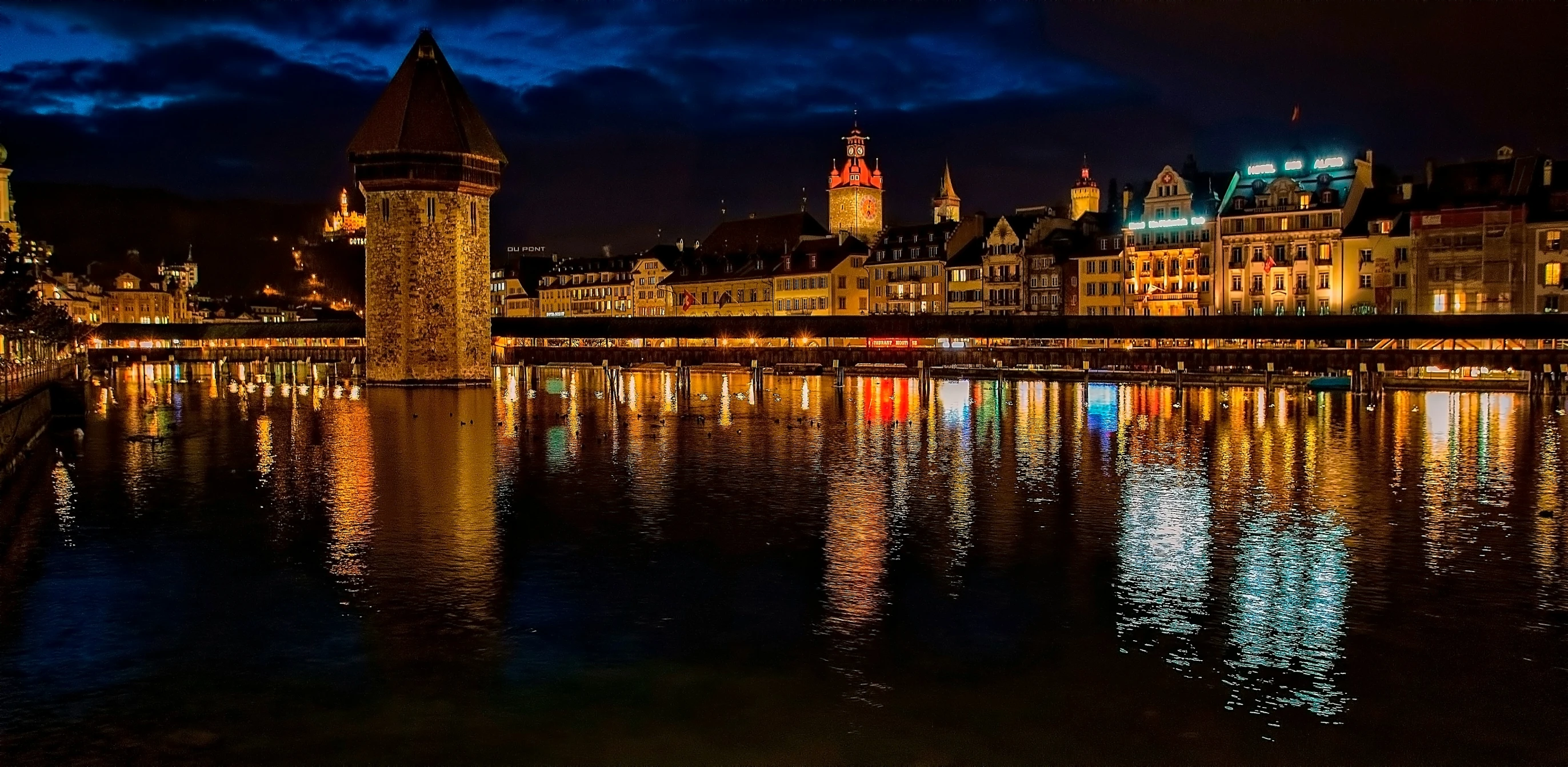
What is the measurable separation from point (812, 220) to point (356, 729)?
299ft

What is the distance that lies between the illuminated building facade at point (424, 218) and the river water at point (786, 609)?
91.1 feet

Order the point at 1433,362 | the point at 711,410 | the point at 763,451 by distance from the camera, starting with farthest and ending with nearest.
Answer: the point at 1433,362 < the point at 711,410 < the point at 763,451

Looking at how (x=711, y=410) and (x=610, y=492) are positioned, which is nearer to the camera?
(x=610, y=492)

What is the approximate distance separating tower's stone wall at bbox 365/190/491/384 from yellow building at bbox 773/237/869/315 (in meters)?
34.3

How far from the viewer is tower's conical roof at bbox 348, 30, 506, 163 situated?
50.2 metres

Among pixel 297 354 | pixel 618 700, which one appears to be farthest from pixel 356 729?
pixel 297 354

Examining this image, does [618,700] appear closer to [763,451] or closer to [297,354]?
[763,451]

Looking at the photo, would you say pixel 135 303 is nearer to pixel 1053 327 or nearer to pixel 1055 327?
pixel 1053 327

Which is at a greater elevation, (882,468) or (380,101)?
(380,101)

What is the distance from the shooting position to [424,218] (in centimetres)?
5131

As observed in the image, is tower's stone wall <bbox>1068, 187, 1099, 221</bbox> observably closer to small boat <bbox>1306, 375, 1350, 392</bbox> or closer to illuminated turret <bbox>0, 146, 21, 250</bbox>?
small boat <bbox>1306, 375, 1350, 392</bbox>

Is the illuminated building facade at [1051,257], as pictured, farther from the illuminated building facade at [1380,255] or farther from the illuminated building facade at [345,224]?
the illuminated building facade at [345,224]

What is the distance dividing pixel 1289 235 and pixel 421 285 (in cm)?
4063

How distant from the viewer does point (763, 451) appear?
1003 inches
